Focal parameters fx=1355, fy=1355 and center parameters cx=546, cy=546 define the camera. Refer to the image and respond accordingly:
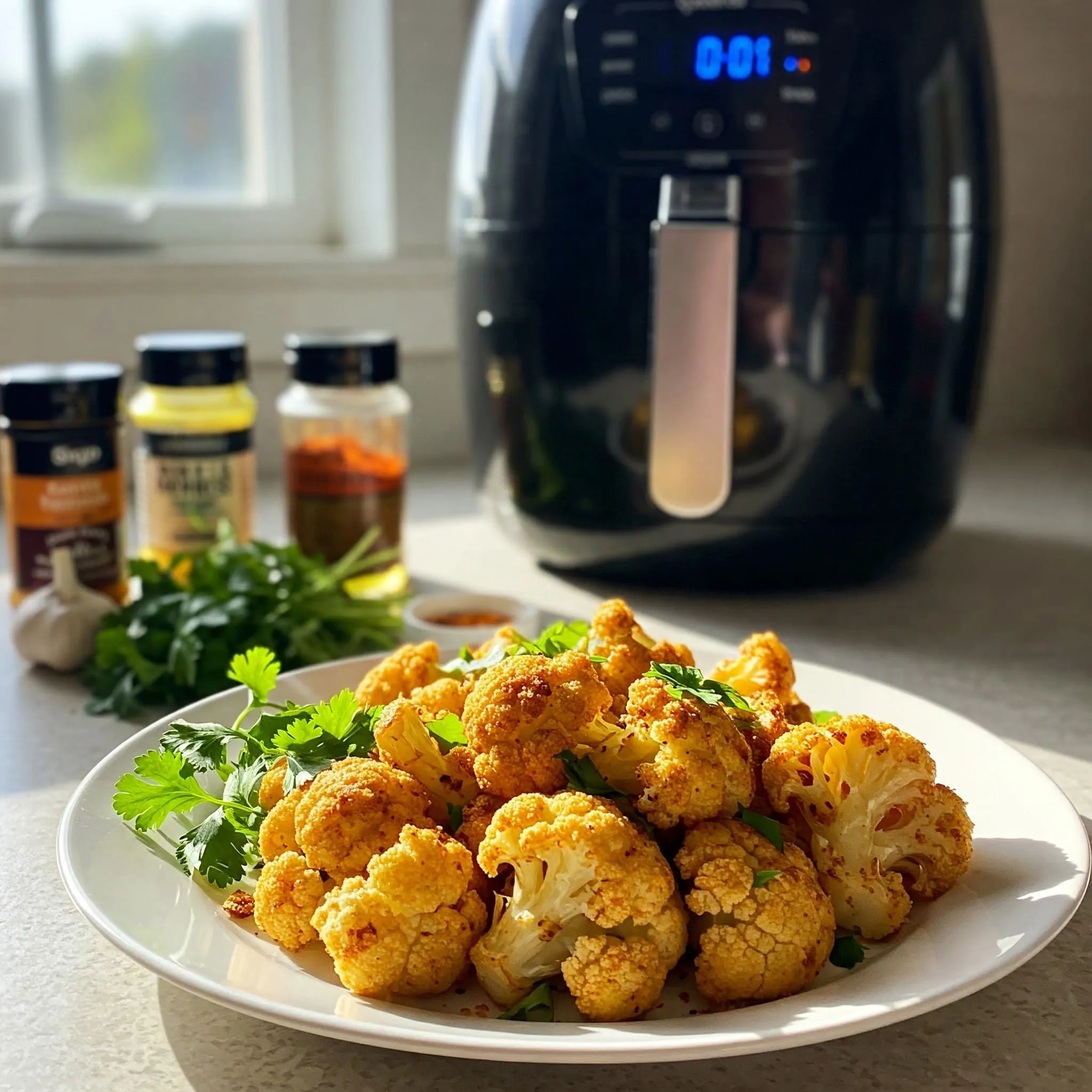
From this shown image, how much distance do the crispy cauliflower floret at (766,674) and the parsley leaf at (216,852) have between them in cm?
24

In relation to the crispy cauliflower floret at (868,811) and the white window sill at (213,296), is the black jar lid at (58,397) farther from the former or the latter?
the crispy cauliflower floret at (868,811)

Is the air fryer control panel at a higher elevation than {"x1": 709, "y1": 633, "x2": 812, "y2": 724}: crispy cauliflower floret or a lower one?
higher

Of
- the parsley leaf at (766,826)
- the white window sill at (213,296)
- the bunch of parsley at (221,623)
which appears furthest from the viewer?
the white window sill at (213,296)

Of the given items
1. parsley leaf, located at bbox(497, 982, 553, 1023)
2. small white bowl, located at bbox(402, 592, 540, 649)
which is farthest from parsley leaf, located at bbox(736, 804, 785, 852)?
small white bowl, located at bbox(402, 592, 540, 649)

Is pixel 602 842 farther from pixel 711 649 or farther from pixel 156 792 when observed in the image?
pixel 711 649

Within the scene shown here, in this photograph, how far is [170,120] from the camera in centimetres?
166

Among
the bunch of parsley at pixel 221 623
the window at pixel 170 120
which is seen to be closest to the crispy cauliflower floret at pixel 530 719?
the bunch of parsley at pixel 221 623

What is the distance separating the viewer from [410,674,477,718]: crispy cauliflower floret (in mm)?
606

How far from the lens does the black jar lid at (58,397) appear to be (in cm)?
94

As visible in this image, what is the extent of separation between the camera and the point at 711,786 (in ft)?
1.65

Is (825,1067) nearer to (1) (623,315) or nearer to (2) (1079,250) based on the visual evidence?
(1) (623,315)

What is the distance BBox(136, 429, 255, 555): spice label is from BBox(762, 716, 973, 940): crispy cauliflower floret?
2.00 feet

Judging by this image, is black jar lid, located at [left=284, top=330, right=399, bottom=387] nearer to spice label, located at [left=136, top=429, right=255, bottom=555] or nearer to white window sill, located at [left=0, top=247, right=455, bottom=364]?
spice label, located at [left=136, top=429, right=255, bottom=555]

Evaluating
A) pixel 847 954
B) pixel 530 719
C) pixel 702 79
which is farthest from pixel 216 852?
pixel 702 79
